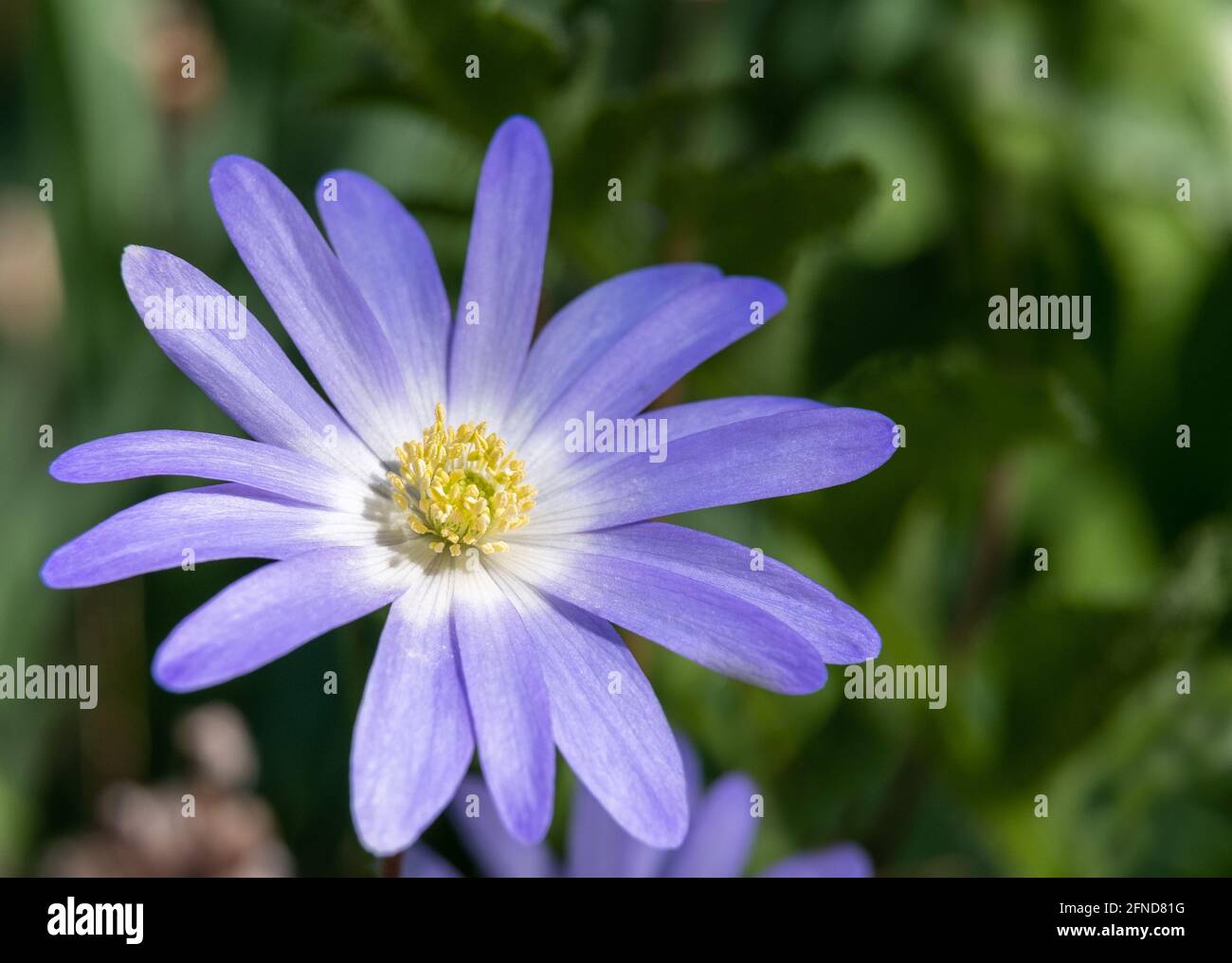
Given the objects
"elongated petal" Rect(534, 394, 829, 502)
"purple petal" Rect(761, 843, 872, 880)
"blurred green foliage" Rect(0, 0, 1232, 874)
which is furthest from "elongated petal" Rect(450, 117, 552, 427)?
"purple petal" Rect(761, 843, 872, 880)

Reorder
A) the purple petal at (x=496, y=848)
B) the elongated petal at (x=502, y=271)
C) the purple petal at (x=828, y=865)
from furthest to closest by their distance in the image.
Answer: the purple petal at (x=496, y=848), the purple petal at (x=828, y=865), the elongated petal at (x=502, y=271)

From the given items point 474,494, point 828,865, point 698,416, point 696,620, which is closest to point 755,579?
point 696,620

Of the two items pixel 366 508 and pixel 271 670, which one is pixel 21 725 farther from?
pixel 366 508

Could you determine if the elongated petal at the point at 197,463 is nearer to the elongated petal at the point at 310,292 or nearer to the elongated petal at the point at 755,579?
the elongated petal at the point at 310,292

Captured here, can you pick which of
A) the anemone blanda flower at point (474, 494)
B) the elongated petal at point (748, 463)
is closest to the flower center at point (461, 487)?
the anemone blanda flower at point (474, 494)

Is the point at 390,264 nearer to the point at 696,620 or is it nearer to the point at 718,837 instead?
the point at 696,620
